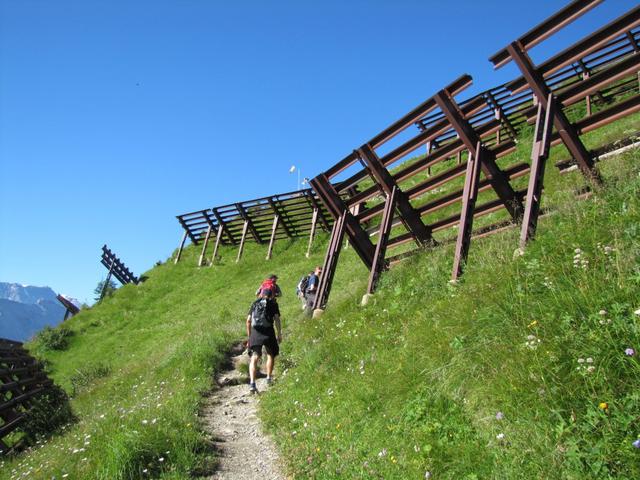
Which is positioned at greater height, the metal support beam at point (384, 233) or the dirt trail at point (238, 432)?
the metal support beam at point (384, 233)

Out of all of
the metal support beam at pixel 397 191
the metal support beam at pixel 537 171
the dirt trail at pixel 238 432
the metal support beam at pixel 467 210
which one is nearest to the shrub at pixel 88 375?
the dirt trail at pixel 238 432

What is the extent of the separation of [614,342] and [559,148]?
611 inches

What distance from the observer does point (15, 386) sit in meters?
11.3

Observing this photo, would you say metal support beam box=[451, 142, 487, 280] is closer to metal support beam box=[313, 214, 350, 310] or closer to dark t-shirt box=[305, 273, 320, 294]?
metal support beam box=[313, 214, 350, 310]

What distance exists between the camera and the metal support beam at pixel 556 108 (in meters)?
7.44

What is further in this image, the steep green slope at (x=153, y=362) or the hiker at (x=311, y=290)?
the hiker at (x=311, y=290)

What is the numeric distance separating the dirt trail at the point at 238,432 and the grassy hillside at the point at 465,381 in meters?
0.27

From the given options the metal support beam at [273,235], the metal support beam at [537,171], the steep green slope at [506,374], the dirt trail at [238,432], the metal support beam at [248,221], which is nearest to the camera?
the steep green slope at [506,374]

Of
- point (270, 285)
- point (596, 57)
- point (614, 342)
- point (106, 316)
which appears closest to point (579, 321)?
point (614, 342)

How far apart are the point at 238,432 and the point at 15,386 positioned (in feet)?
22.2

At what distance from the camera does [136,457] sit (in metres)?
5.76

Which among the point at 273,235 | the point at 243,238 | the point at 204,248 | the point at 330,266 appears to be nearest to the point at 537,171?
the point at 330,266

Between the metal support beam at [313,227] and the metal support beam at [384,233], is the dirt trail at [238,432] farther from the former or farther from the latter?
the metal support beam at [313,227]

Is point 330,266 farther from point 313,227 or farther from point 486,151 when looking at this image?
point 313,227
